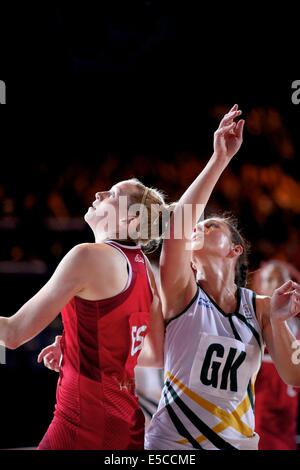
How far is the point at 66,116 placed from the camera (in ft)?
34.2

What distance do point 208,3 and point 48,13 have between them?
258 centimetres

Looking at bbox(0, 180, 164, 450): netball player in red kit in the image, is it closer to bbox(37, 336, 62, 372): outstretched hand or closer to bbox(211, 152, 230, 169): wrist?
bbox(37, 336, 62, 372): outstretched hand

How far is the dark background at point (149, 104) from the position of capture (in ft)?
31.2

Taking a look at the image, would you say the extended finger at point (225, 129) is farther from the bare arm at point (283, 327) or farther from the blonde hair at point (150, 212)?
the bare arm at point (283, 327)

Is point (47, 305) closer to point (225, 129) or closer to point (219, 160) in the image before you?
point (219, 160)

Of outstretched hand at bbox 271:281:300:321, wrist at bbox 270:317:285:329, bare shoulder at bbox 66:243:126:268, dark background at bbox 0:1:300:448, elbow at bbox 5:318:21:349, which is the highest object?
dark background at bbox 0:1:300:448

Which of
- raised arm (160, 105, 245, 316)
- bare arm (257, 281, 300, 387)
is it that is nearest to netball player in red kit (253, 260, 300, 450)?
bare arm (257, 281, 300, 387)

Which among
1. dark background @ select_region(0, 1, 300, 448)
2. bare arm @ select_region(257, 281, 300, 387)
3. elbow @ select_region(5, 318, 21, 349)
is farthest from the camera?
dark background @ select_region(0, 1, 300, 448)

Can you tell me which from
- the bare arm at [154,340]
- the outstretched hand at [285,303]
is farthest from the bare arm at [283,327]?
the bare arm at [154,340]

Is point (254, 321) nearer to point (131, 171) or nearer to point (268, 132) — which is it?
point (131, 171)

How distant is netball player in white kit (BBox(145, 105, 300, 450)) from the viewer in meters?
2.41

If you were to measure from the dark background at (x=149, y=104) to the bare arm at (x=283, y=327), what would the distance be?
6.19 meters

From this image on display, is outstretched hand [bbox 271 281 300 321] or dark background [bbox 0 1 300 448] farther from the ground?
dark background [bbox 0 1 300 448]
